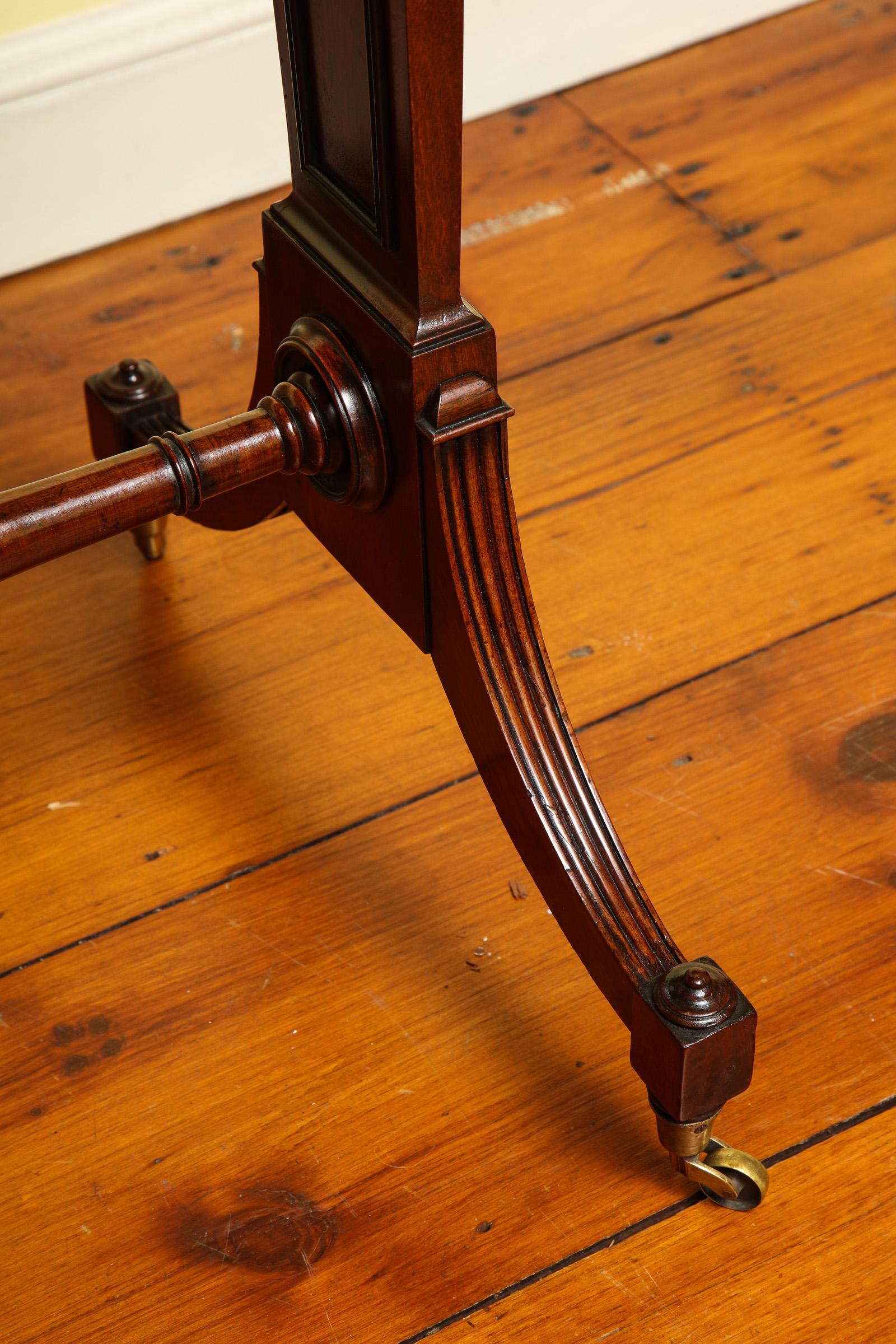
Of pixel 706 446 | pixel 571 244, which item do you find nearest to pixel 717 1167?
pixel 706 446

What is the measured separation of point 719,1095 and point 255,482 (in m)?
0.47

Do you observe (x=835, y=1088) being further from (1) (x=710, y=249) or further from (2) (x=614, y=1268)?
(1) (x=710, y=249)

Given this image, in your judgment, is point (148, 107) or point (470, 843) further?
point (148, 107)

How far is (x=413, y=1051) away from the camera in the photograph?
2.93 ft

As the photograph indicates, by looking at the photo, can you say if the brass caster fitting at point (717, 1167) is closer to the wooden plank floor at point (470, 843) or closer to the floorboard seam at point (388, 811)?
the wooden plank floor at point (470, 843)

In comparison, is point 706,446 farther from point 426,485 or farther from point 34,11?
point 34,11

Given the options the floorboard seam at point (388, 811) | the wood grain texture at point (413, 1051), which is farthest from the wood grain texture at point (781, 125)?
the wood grain texture at point (413, 1051)

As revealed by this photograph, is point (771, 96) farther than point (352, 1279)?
Answer: Yes

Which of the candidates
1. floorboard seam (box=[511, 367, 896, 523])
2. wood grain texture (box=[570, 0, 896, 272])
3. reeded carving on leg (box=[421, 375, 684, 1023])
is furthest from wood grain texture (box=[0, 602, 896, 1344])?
wood grain texture (box=[570, 0, 896, 272])

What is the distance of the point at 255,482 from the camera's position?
1.01 metres

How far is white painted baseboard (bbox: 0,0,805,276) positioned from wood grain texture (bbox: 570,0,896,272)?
0.41ft

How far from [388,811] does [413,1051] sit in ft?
0.57

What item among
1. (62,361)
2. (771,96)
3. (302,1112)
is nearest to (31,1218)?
(302,1112)

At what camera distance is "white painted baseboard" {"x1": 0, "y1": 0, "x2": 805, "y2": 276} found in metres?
1.40
